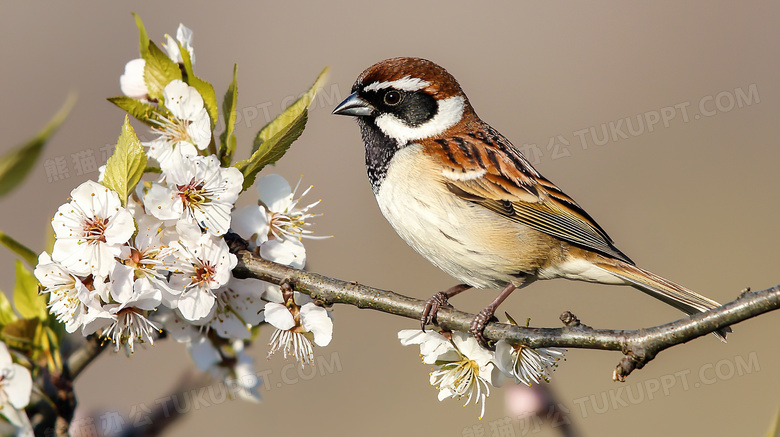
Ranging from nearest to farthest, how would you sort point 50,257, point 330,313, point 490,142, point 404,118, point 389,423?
point 50,257, point 330,313, point 404,118, point 490,142, point 389,423

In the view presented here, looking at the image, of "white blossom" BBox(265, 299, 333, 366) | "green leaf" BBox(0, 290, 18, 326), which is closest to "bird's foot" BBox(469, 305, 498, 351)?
"white blossom" BBox(265, 299, 333, 366)

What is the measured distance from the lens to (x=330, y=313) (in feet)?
7.84

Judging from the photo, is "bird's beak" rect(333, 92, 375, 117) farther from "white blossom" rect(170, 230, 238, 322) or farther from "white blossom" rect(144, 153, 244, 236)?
"white blossom" rect(170, 230, 238, 322)

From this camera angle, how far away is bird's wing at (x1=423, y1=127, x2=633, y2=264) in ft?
10.8

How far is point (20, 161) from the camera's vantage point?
68.5 inches

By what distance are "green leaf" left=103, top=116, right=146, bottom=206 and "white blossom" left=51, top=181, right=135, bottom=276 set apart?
43 millimetres

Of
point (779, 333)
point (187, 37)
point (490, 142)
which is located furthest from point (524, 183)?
point (779, 333)

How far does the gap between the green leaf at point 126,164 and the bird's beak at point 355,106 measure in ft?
4.23

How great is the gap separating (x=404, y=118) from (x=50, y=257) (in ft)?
5.52

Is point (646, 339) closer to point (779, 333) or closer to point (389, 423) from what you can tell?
point (389, 423)

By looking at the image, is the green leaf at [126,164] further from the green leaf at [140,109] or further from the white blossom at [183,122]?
the green leaf at [140,109]

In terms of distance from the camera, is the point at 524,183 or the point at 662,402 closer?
the point at 524,183

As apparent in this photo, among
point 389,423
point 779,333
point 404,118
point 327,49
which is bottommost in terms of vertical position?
point 389,423

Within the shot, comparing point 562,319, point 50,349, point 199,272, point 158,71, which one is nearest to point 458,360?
point 562,319
